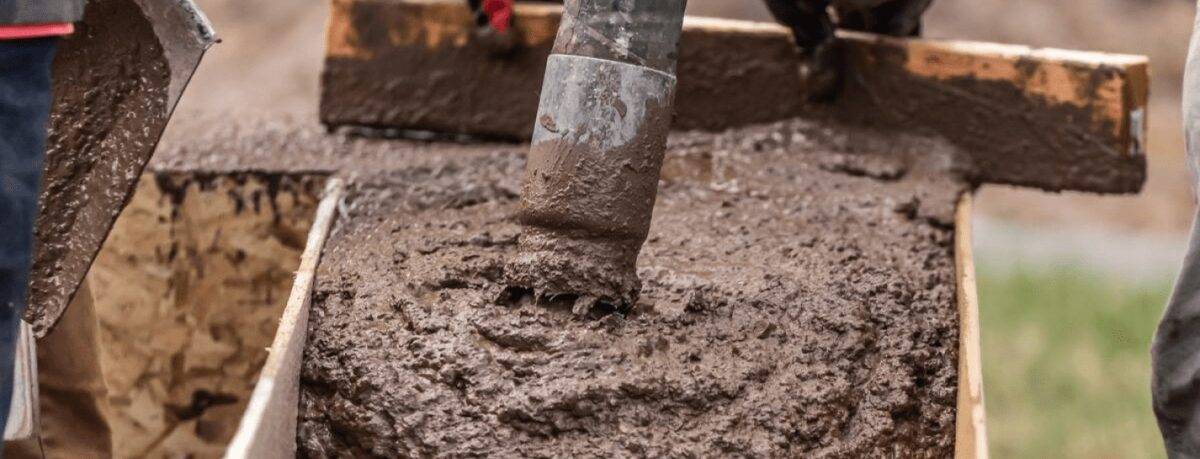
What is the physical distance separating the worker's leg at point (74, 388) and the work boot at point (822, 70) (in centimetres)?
133

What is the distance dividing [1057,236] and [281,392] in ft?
18.8

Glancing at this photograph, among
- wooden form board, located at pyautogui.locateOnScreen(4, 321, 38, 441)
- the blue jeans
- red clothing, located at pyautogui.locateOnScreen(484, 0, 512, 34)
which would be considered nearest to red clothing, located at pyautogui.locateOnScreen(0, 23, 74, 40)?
the blue jeans

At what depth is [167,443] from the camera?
8.48ft

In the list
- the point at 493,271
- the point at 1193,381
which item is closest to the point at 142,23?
the point at 493,271

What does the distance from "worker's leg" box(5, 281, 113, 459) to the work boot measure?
52.2 inches

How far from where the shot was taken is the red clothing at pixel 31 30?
1359mm

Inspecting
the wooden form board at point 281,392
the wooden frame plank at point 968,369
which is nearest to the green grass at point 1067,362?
the wooden frame plank at point 968,369

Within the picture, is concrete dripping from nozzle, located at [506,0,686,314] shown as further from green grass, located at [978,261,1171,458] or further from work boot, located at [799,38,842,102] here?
green grass, located at [978,261,1171,458]

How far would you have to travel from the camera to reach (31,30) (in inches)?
54.6

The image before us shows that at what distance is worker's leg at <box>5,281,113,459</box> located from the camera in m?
1.91

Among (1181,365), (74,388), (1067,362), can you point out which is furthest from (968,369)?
(1067,362)

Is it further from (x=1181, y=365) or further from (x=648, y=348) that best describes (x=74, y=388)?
(x=1181, y=365)

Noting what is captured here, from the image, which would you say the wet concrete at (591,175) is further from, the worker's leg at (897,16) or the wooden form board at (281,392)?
the worker's leg at (897,16)

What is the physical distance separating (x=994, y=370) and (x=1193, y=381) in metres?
2.78
